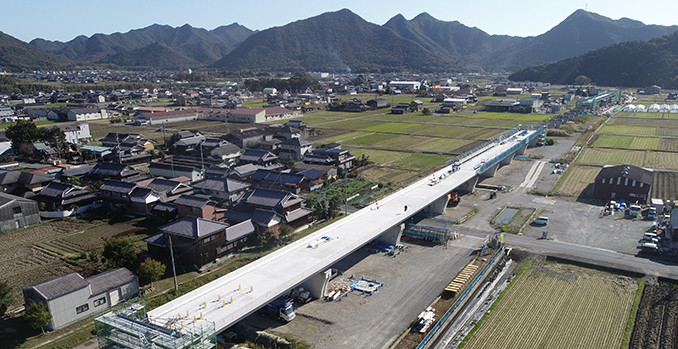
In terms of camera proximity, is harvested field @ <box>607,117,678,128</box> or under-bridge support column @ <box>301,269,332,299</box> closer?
under-bridge support column @ <box>301,269,332,299</box>

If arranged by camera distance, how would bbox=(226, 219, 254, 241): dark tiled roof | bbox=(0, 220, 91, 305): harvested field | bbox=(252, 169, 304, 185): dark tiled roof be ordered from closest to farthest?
bbox=(0, 220, 91, 305): harvested field, bbox=(226, 219, 254, 241): dark tiled roof, bbox=(252, 169, 304, 185): dark tiled roof

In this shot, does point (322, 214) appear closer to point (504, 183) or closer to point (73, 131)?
point (504, 183)

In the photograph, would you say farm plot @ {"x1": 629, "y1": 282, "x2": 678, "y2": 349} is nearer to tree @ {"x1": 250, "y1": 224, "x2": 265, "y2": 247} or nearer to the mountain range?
tree @ {"x1": 250, "y1": 224, "x2": 265, "y2": 247}

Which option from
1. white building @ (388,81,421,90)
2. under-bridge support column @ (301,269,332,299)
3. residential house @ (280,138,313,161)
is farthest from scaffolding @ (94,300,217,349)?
white building @ (388,81,421,90)

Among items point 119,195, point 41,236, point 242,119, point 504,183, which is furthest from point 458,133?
point 41,236

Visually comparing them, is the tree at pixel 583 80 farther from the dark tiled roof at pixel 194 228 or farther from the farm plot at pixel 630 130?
the dark tiled roof at pixel 194 228

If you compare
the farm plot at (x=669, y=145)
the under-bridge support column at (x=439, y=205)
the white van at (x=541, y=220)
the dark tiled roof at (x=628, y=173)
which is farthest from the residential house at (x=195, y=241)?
the farm plot at (x=669, y=145)
